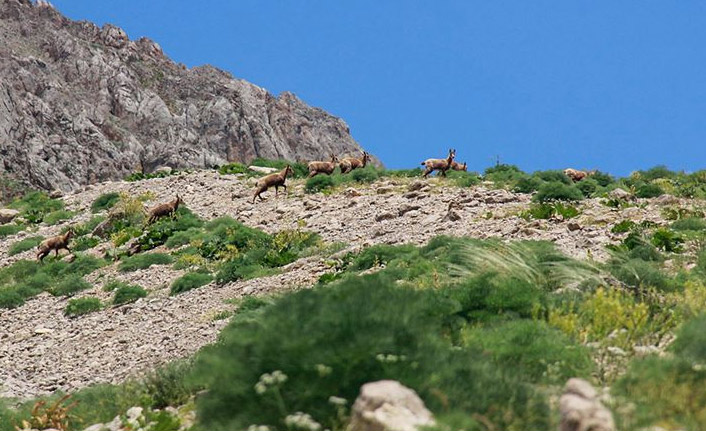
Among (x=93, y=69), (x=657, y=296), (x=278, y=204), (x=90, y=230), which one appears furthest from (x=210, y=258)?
(x=93, y=69)

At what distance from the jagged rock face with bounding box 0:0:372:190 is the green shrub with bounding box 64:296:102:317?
8175 centimetres

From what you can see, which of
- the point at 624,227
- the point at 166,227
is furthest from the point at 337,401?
the point at 166,227

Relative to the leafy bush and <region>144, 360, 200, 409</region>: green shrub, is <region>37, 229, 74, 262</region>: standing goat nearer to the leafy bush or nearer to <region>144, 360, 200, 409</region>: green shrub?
the leafy bush

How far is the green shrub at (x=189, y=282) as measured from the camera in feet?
61.3

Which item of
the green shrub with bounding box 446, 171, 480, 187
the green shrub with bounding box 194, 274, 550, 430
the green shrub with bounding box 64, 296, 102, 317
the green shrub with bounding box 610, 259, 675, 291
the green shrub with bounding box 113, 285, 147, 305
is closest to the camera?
the green shrub with bounding box 194, 274, 550, 430

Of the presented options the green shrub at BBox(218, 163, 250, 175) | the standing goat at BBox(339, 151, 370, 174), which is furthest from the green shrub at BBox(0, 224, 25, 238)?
the standing goat at BBox(339, 151, 370, 174)

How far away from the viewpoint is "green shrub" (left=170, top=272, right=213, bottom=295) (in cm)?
1867

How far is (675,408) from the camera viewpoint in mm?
6281

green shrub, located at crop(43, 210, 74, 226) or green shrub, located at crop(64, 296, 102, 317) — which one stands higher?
green shrub, located at crop(43, 210, 74, 226)

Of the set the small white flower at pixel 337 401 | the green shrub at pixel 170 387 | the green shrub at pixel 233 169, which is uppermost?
the green shrub at pixel 233 169

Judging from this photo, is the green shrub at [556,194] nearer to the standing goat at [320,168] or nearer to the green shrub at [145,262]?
the green shrub at [145,262]

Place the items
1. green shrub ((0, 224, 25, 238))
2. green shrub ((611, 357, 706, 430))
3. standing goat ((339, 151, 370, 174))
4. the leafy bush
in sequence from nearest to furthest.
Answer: green shrub ((611, 357, 706, 430)), green shrub ((0, 224, 25, 238)), the leafy bush, standing goat ((339, 151, 370, 174))

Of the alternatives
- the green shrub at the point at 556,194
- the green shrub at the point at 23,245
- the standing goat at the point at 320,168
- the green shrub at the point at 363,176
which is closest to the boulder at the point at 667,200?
the green shrub at the point at 556,194

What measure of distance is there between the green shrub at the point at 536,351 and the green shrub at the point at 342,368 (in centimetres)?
46
